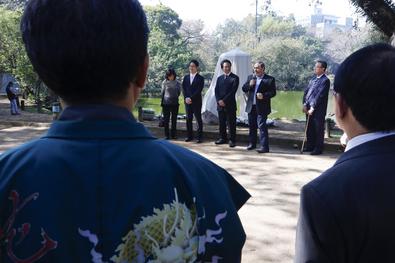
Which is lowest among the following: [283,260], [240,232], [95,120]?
[283,260]

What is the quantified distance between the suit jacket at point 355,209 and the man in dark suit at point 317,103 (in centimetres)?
689

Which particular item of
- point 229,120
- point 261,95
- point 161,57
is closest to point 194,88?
point 229,120

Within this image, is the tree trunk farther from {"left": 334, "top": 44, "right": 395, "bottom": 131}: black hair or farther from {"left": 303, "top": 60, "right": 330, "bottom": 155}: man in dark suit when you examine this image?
{"left": 334, "top": 44, "right": 395, "bottom": 131}: black hair

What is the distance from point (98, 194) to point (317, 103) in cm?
768

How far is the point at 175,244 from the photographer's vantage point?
95 cm

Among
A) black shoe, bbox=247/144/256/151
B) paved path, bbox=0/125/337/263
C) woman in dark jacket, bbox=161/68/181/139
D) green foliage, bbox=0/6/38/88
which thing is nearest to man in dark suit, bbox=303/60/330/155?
paved path, bbox=0/125/337/263

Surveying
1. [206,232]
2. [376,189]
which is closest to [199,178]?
[206,232]

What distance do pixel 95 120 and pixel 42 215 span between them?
0.21 metres

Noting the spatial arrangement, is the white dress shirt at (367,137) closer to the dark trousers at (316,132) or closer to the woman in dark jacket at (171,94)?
the dark trousers at (316,132)

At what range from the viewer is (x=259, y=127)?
8469mm

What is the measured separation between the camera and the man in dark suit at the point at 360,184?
1332mm

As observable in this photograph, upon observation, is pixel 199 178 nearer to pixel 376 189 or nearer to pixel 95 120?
pixel 95 120

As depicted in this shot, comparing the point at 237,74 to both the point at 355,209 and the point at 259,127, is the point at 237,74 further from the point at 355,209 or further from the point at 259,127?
the point at 355,209

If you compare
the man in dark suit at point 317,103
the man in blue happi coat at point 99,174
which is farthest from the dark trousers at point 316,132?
the man in blue happi coat at point 99,174
